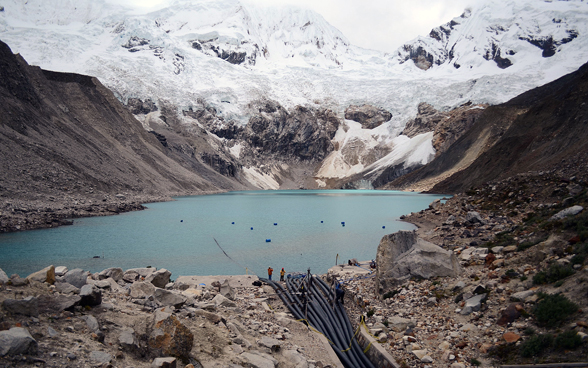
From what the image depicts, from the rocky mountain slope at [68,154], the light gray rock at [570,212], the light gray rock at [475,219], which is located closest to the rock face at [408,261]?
the light gray rock at [570,212]

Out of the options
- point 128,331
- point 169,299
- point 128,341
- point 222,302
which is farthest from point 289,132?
point 128,341

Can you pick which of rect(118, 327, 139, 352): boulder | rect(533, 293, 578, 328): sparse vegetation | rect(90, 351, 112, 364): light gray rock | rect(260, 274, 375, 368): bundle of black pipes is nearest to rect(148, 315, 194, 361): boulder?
rect(118, 327, 139, 352): boulder

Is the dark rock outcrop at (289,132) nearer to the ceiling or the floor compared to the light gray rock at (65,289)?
nearer to the ceiling

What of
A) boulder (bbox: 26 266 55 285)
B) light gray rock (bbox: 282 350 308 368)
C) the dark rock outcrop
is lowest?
light gray rock (bbox: 282 350 308 368)

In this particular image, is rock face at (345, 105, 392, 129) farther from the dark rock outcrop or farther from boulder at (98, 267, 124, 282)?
boulder at (98, 267, 124, 282)

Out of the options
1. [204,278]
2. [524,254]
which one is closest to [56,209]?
[204,278]

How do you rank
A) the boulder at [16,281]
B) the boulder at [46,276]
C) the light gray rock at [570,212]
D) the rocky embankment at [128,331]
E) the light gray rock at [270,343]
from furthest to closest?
the light gray rock at [570,212], the light gray rock at [270,343], the boulder at [46,276], the boulder at [16,281], the rocky embankment at [128,331]

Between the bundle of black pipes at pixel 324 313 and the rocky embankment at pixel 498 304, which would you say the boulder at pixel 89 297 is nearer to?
Answer: the bundle of black pipes at pixel 324 313
